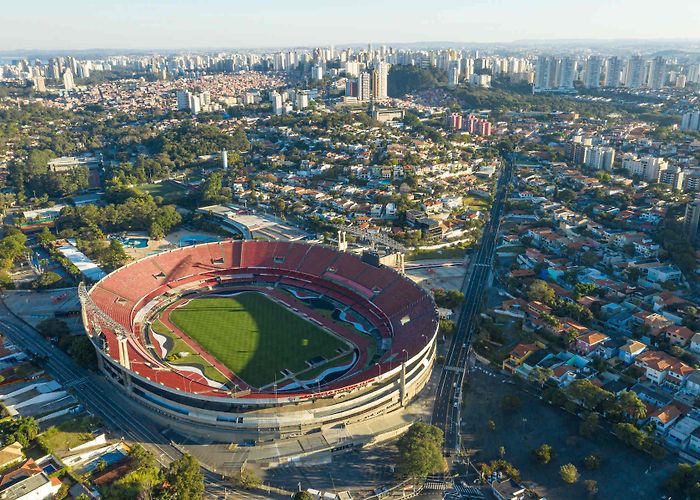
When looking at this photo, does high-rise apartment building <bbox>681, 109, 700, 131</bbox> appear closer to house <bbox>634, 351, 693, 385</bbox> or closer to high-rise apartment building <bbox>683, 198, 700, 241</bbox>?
high-rise apartment building <bbox>683, 198, 700, 241</bbox>

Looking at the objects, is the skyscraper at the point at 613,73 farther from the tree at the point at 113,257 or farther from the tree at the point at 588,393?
the tree at the point at 588,393

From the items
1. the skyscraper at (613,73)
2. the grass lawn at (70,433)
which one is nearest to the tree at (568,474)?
the grass lawn at (70,433)

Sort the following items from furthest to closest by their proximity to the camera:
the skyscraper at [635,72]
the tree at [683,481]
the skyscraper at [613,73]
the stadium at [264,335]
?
the skyscraper at [613,73] < the skyscraper at [635,72] < the stadium at [264,335] < the tree at [683,481]

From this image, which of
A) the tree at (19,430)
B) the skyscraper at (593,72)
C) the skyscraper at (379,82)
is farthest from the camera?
the skyscraper at (593,72)

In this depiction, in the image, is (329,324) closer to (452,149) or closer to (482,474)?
(482,474)

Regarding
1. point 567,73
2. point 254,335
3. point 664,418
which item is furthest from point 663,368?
point 567,73

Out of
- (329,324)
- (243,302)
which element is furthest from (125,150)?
(329,324)

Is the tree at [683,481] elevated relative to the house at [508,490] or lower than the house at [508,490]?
elevated
